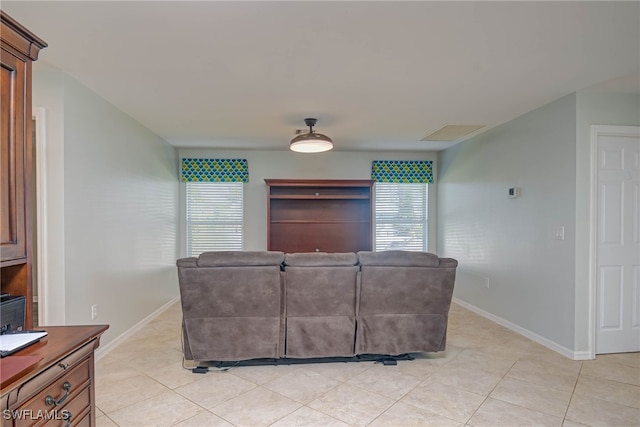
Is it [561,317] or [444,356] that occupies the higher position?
[561,317]

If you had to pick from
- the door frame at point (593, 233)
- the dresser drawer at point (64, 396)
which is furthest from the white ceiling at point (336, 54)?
the dresser drawer at point (64, 396)

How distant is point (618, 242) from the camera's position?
9.93ft

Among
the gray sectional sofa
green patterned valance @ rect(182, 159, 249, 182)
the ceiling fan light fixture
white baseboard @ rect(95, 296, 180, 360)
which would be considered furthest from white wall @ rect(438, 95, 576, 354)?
white baseboard @ rect(95, 296, 180, 360)

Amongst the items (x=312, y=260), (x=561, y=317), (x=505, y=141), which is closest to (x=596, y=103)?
(x=505, y=141)

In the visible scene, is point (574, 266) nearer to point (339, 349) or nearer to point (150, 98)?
point (339, 349)

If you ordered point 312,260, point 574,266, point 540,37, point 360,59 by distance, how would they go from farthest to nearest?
1. point 574,266
2. point 312,260
3. point 360,59
4. point 540,37

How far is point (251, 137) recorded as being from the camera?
15.3ft

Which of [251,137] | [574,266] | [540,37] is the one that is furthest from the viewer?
[251,137]

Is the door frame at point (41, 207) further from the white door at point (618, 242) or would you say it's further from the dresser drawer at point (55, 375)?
the white door at point (618, 242)

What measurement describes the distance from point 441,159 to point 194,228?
429cm

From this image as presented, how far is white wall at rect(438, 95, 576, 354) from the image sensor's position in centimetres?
306

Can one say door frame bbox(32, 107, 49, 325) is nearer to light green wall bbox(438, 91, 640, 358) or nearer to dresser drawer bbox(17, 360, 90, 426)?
dresser drawer bbox(17, 360, 90, 426)

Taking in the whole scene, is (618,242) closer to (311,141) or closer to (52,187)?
(311,141)

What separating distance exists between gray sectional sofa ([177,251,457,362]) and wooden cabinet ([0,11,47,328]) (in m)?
1.26
